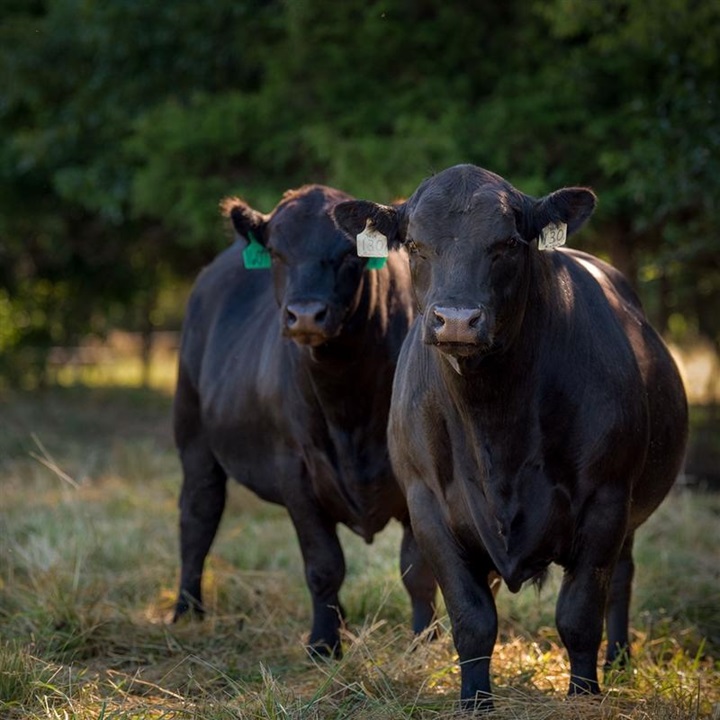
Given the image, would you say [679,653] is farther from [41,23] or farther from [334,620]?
[41,23]

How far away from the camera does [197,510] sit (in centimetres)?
795

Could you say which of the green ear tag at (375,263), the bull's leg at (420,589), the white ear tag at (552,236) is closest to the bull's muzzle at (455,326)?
the white ear tag at (552,236)

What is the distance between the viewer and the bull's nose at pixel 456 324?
4.47 m

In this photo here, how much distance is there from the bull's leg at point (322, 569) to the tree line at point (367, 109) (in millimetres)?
4726

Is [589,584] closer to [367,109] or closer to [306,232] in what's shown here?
[306,232]

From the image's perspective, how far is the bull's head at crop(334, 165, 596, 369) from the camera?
4539 millimetres

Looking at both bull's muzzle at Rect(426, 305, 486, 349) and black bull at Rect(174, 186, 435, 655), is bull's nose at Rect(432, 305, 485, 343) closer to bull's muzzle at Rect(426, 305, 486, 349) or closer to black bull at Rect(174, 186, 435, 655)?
bull's muzzle at Rect(426, 305, 486, 349)

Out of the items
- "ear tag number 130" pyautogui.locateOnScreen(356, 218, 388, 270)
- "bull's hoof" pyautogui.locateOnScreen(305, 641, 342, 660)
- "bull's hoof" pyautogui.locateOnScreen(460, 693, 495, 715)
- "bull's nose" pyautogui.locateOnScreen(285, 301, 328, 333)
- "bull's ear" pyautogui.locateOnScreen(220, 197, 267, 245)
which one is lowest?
"bull's hoof" pyautogui.locateOnScreen(305, 641, 342, 660)

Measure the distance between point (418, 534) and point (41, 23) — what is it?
1060 centimetres

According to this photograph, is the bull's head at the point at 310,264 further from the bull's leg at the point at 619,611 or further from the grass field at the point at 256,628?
the bull's leg at the point at 619,611

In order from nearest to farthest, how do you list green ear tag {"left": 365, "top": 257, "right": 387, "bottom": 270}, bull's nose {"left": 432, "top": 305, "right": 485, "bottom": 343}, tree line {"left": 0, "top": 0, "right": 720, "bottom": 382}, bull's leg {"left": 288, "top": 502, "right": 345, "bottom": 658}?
bull's nose {"left": 432, "top": 305, "right": 485, "bottom": 343}
green ear tag {"left": 365, "top": 257, "right": 387, "bottom": 270}
bull's leg {"left": 288, "top": 502, "right": 345, "bottom": 658}
tree line {"left": 0, "top": 0, "right": 720, "bottom": 382}

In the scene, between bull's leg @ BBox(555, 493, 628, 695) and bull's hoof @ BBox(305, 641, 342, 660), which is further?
bull's hoof @ BBox(305, 641, 342, 660)

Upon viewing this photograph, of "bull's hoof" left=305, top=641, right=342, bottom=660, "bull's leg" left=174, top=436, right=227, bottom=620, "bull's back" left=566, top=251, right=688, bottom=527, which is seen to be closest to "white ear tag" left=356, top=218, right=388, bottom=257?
"bull's back" left=566, top=251, right=688, bottom=527

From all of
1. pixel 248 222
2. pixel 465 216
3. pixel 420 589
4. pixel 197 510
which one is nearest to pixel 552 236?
pixel 465 216
